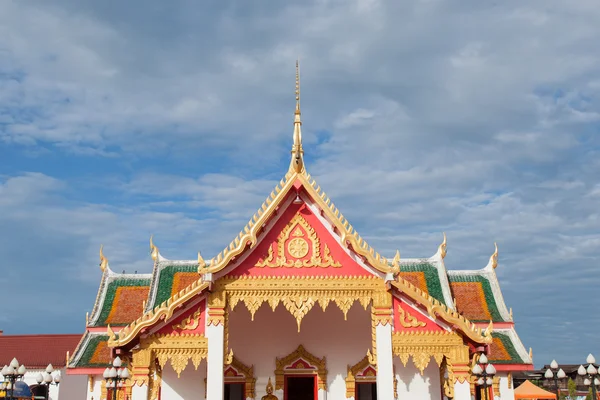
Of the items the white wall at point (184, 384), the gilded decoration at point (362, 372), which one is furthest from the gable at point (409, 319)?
the white wall at point (184, 384)

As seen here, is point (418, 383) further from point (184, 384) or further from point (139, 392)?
point (139, 392)

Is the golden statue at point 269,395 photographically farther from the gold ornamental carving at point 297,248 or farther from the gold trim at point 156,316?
the gold ornamental carving at point 297,248

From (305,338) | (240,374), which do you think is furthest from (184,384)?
Result: (305,338)

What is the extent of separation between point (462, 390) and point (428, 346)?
1372 mm

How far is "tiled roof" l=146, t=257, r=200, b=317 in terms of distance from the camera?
20.8 meters

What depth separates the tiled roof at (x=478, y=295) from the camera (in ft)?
68.6

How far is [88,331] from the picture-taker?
21.0 metres

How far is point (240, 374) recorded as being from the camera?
18.2 meters

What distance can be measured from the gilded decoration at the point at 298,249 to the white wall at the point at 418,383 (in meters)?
4.52

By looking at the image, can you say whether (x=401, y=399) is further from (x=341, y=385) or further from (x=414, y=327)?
(x=414, y=327)

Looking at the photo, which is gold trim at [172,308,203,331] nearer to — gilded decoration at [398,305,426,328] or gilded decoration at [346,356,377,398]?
gilded decoration at [398,305,426,328]

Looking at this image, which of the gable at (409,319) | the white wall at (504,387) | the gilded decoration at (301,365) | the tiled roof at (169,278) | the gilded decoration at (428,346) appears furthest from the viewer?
the tiled roof at (169,278)

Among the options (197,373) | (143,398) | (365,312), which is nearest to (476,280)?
(365,312)

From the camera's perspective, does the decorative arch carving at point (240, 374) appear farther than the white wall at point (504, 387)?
No
